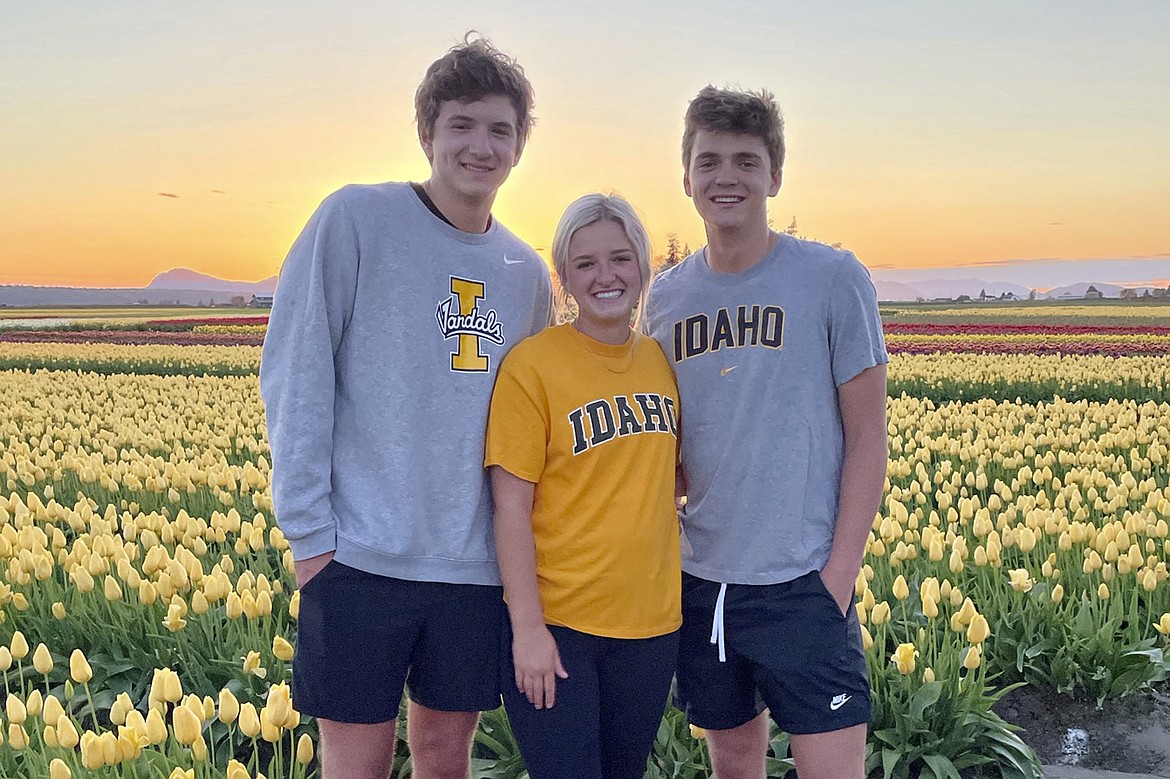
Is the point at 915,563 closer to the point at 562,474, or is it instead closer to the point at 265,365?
the point at 562,474

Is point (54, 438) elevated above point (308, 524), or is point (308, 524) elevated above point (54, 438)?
point (308, 524)

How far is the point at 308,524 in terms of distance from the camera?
2.28 m

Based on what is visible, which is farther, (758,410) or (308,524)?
(758,410)

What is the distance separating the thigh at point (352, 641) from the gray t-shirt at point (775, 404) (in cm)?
77

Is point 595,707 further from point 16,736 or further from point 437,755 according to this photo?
point 16,736

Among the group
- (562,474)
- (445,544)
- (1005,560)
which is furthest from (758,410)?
(1005,560)

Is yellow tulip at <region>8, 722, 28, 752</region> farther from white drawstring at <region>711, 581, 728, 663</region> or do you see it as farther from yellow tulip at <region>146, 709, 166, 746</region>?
white drawstring at <region>711, 581, 728, 663</region>

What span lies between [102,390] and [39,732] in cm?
1169

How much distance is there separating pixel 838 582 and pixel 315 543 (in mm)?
1286

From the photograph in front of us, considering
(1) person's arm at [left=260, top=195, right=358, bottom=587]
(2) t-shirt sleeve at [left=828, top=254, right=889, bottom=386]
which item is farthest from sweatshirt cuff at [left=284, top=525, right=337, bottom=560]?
(2) t-shirt sleeve at [left=828, top=254, right=889, bottom=386]

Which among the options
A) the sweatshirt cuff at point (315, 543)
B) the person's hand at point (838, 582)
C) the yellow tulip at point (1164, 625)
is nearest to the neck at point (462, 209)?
the sweatshirt cuff at point (315, 543)

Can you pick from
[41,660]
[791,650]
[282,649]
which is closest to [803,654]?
[791,650]

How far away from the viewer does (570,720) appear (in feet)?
7.43

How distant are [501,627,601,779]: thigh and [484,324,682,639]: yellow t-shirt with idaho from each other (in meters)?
0.06
